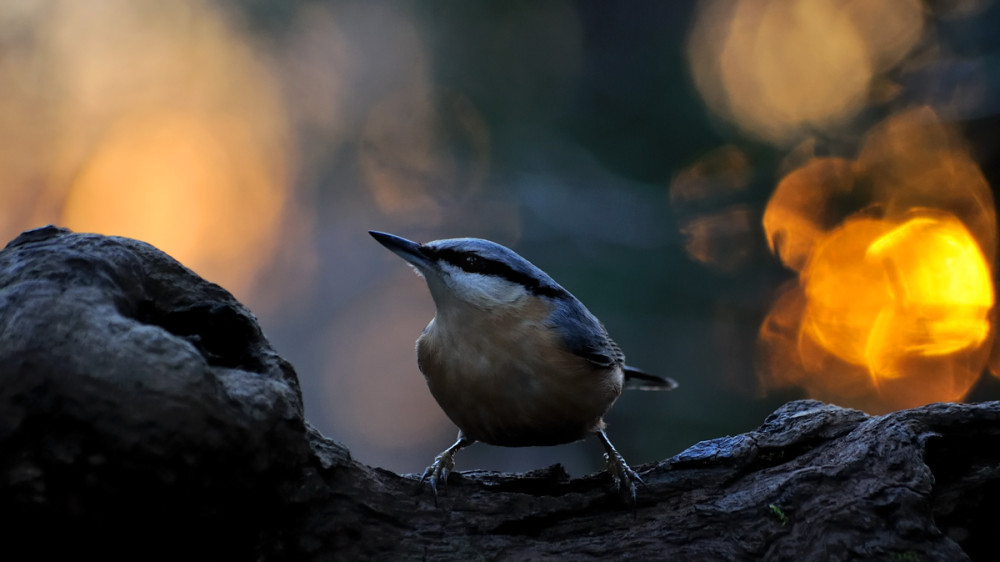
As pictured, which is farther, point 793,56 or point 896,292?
point 793,56

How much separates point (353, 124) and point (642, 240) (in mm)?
2417

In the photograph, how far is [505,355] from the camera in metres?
2.79

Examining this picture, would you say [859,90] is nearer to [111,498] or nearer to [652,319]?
[652,319]

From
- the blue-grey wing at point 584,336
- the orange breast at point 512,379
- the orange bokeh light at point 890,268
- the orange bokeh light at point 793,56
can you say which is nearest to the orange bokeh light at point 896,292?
the orange bokeh light at point 890,268

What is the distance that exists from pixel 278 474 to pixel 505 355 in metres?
1.07

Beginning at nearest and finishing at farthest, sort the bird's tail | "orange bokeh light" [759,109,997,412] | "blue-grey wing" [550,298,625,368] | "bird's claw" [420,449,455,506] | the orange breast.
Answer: "bird's claw" [420,449,455,506] → the orange breast → "blue-grey wing" [550,298,625,368] → the bird's tail → "orange bokeh light" [759,109,997,412]

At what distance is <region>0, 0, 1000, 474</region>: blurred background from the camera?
4.27m

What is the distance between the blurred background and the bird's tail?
0.83 meters

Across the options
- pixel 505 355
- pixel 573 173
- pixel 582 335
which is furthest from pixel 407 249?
pixel 573 173

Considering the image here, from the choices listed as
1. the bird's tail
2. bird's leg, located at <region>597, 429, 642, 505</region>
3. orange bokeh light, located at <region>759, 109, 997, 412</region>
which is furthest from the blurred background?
bird's leg, located at <region>597, 429, 642, 505</region>

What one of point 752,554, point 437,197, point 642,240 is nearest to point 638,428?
point 642,240

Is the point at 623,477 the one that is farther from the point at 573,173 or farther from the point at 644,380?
the point at 573,173

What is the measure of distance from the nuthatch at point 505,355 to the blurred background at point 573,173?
1895 millimetres

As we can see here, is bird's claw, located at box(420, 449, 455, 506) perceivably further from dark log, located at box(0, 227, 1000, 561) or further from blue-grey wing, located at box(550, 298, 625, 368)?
blue-grey wing, located at box(550, 298, 625, 368)
